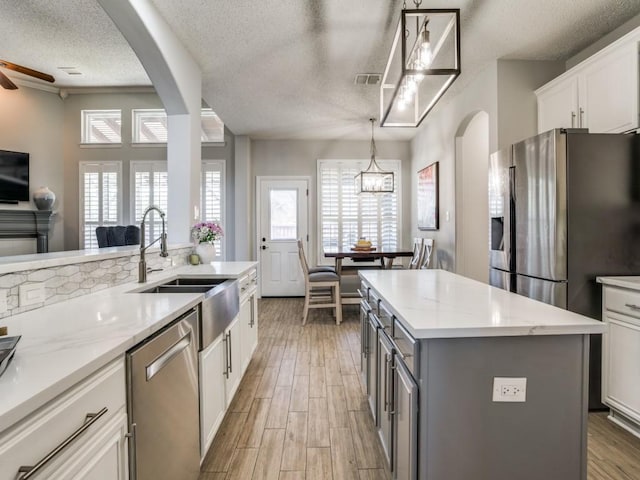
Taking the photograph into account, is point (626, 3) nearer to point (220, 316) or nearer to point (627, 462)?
point (627, 462)

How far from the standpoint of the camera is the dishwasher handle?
3.66 ft

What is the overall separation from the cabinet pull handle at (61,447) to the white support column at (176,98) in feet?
7.86

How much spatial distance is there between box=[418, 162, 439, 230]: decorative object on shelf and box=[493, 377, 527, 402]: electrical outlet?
3807mm

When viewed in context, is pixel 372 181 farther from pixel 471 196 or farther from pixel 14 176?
pixel 14 176

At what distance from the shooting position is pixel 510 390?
1.12m

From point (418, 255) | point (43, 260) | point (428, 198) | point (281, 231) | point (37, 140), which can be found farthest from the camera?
point (281, 231)

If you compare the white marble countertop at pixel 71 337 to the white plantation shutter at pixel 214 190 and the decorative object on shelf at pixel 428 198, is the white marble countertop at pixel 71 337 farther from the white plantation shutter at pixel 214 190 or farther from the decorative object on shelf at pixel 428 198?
the white plantation shutter at pixel 214 190

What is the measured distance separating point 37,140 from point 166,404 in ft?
20.1

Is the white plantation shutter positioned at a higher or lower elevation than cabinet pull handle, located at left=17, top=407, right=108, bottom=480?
higher

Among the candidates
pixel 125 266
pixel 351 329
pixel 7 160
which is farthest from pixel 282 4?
pixel 7 160

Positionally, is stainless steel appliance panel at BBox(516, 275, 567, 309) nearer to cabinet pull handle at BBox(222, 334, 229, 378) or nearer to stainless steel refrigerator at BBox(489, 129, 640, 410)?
stainless steel refrigerator at BBox(489, 129, 640, 410)

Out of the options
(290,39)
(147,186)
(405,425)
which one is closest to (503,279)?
(405,425)

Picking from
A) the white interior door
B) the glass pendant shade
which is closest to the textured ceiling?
the glass pendant shade

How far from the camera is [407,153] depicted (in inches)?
242
